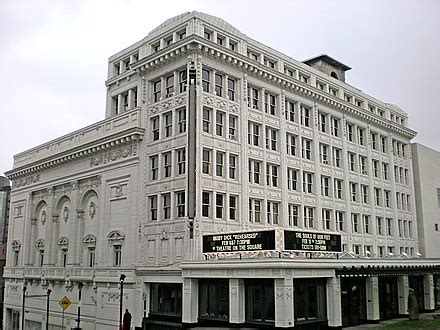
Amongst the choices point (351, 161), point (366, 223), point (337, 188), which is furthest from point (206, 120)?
point (366, 223)

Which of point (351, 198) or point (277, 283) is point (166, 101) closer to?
point (277, 283)

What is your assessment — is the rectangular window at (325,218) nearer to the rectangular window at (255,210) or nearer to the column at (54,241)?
the rectangular window at (255,210)

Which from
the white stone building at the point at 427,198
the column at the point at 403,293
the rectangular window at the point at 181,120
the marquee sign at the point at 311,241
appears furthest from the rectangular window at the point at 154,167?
the white stone building at the point at 427,198

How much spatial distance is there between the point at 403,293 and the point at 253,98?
20.7 meters

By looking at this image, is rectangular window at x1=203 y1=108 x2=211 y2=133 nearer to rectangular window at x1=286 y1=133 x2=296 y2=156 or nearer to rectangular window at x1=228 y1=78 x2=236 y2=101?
rectangular window at x1=228 y1=78 x2=236 y2=101

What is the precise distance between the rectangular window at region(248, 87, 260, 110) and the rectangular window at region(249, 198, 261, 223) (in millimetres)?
8013

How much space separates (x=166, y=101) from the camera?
40406 mm

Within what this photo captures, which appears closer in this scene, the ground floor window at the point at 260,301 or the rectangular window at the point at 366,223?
the ground floor window at the point at 260,301

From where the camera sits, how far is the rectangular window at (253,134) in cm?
4229

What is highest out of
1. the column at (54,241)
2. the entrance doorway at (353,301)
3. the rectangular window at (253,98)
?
the rectangular window at (253,98)

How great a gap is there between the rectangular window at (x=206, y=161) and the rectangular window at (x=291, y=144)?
10419 mm

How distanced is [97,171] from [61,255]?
34.4ft

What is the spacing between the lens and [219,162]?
3919cm

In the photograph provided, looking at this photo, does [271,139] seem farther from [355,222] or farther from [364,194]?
[364,194]
